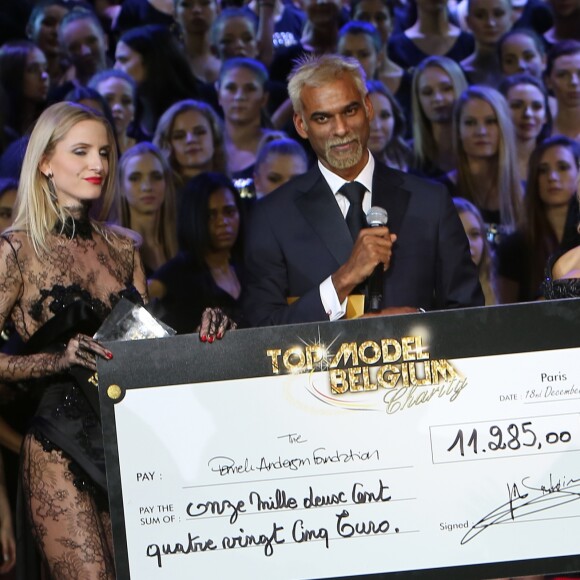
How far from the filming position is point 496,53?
5.57 meters

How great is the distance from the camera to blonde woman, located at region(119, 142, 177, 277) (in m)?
5.44

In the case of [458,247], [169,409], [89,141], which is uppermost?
[89,141]

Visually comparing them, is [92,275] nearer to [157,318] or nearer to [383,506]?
[157,318]

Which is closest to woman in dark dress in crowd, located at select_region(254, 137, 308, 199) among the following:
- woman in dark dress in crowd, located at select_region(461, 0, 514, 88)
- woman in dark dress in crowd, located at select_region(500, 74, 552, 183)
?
woman in dark dress in crowd, located at select_region(461, 0, 514, 88)

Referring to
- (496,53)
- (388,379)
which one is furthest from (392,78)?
(388,379)

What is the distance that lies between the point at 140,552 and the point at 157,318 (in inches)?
24.0

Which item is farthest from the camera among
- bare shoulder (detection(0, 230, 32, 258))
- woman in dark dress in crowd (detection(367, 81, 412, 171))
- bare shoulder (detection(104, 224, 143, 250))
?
woman in dark dress in crowd (detection(367, 81, 412, 171))

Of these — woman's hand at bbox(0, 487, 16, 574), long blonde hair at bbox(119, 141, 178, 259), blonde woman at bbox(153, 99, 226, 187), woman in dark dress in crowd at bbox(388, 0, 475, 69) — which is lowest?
woman's hand at bbox(0, 487, 16, 574)

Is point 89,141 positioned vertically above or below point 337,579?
above

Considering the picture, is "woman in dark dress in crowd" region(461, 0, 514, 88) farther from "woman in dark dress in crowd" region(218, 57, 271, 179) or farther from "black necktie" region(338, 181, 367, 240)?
"black necktie" region(338, 181, 367, 240)

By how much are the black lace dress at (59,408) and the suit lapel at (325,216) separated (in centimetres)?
60

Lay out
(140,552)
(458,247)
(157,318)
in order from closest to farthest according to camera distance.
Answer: (140,552) < (157,318) < (458,247)

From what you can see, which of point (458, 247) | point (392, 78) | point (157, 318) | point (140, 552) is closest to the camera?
point (140, 552)

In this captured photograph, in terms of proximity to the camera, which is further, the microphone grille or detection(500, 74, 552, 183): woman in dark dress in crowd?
detection(500, 74, 552, 183): woman in dark dress in crowd
